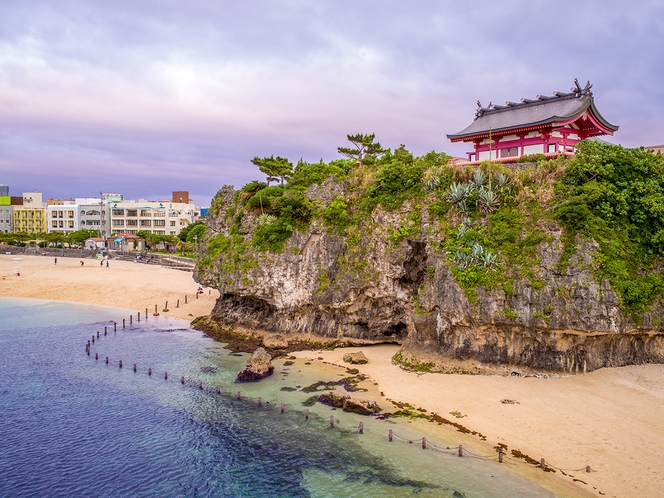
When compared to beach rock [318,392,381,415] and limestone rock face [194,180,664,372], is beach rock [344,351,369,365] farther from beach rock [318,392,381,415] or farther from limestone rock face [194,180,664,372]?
beach rock [318,392,381,415]

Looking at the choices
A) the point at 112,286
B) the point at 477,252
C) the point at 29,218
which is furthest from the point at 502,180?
the point at 29,218

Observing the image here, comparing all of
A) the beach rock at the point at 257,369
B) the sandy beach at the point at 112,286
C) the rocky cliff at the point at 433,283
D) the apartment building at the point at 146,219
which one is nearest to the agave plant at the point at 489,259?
the rocky cliff at the point at 433,283

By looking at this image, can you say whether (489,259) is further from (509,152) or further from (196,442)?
(196,442)

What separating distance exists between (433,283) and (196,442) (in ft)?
54.9

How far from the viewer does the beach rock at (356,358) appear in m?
Answer: 29.2

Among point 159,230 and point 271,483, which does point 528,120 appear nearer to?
point 271,483

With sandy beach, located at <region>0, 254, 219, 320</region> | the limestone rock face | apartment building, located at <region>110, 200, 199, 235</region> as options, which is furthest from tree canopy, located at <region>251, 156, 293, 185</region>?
apartment building, located at <region>110, 200, 199, 235</region>

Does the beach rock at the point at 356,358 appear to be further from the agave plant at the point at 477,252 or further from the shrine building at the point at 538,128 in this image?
the shrine building at the point at 538,128

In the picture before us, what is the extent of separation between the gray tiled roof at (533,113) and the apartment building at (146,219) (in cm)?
8570

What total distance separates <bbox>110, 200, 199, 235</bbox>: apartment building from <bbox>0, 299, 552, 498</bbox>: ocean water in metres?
80.6

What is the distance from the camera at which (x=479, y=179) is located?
96.4ft

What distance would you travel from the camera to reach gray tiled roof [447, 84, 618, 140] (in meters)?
32.6

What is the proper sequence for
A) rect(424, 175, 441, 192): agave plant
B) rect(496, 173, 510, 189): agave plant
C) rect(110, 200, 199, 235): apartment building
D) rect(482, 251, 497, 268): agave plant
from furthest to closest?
rect(110, 200, 199, 235): apartment building < rect(424, 175, 441, 192): agave plant < rect(496, 173, 510, 189): agave plant < rect(482, 251, 497, 268): agave plant

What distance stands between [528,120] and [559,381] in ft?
66.7
